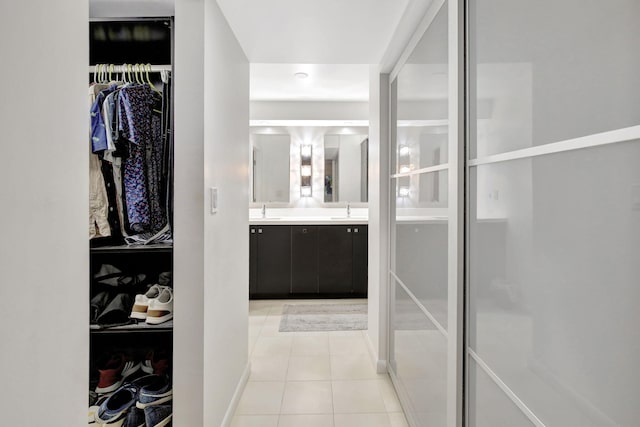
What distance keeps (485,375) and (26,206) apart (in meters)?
1.23

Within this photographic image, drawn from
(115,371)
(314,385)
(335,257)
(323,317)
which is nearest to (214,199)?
(115,371)

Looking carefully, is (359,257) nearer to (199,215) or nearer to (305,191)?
(305,191)

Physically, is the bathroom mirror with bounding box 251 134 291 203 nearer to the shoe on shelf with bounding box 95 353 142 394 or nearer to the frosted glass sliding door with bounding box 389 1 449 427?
the frosted glass sliding door with bounding box 389 1 449 427

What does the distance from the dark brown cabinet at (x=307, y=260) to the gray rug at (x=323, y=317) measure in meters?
0.27

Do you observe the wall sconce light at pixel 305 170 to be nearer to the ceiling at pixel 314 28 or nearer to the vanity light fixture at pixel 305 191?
the vanity light fixture at pixel 305 191

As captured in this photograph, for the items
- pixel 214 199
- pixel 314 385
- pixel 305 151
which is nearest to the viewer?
pixel 214 199

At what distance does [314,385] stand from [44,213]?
217cm

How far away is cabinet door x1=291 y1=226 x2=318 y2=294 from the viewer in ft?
14.1

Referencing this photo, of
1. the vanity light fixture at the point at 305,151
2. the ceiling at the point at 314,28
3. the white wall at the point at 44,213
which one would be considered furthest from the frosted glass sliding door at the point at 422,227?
the vanity light fixture at the point at 305,151

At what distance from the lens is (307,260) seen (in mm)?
4309

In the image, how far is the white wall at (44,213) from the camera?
54 cm

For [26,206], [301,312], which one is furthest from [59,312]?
[301,312]

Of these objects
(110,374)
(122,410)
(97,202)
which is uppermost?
(97,202)

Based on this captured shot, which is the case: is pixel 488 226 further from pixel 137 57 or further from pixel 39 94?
pixel 137 57
